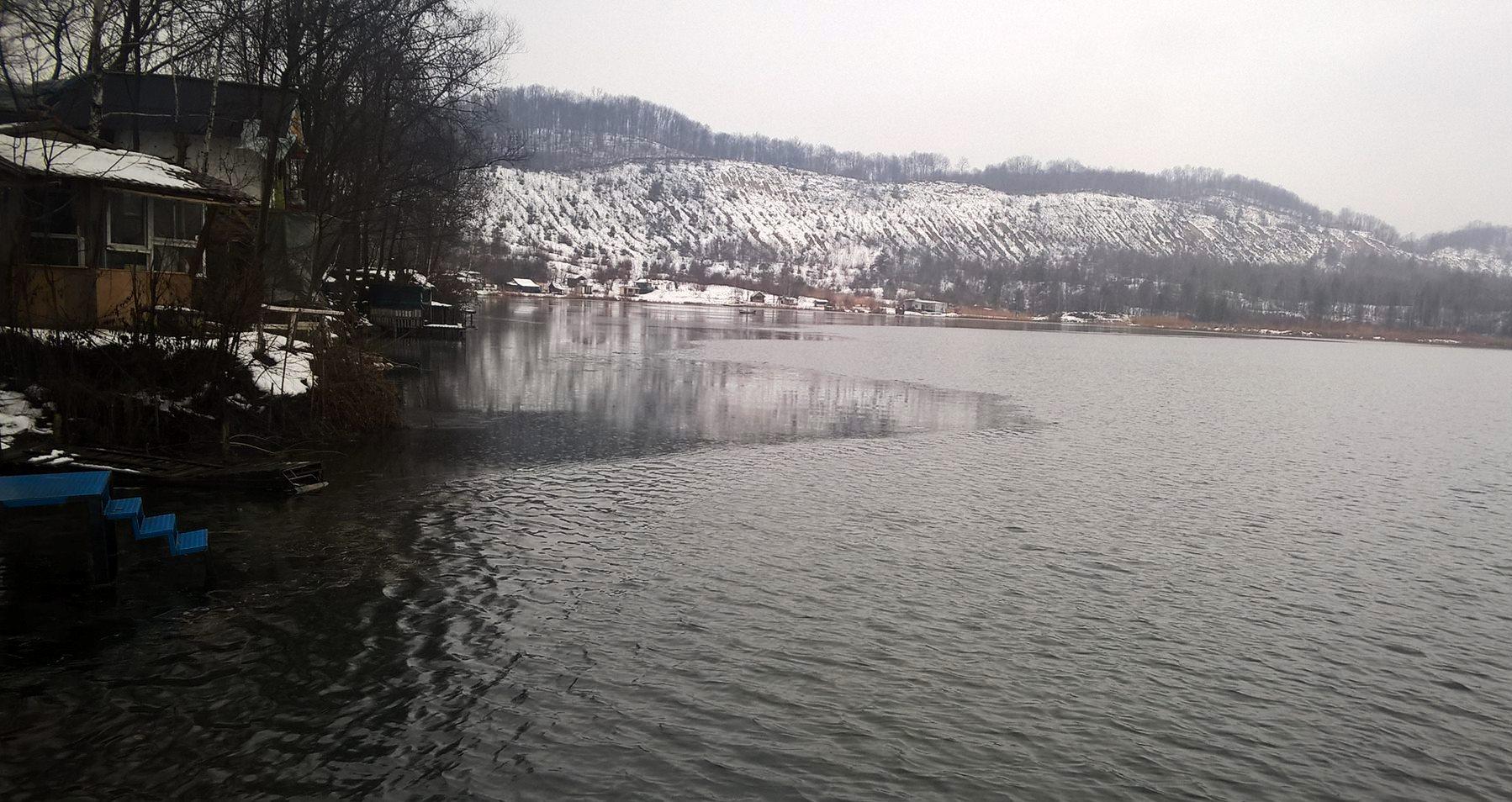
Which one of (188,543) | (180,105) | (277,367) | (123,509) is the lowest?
(188,543)

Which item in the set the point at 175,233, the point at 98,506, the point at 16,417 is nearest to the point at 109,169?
the point at 175,233

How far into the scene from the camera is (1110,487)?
2142 centimetres

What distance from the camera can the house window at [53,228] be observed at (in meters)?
19.0

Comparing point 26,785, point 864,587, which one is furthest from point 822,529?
point 26,785

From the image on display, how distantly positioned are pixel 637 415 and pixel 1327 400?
A: 36.5 metres

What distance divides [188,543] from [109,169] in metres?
11.2

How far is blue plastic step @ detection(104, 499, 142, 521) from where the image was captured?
11320mm

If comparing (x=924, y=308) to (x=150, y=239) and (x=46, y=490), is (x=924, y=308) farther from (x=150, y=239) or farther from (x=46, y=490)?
(x=46, y=490)

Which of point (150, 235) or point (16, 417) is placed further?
point (150, 235)

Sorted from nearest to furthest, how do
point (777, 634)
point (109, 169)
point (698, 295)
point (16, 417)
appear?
point (777, 634)
point (16, 417)
point (109, 169)
point (698, 295)

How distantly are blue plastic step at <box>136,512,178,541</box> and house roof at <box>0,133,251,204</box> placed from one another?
8475 millimetres

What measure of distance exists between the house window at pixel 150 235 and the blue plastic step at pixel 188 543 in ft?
34.2

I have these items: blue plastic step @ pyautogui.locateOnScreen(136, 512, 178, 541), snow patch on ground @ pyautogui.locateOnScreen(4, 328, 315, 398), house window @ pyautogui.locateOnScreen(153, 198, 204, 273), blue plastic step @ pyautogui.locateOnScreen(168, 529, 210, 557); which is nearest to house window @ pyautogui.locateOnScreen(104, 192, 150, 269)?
house window @ pyautogui.locateOnScreen(153, 198, 204, 273)

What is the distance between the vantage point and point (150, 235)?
2106 cm
